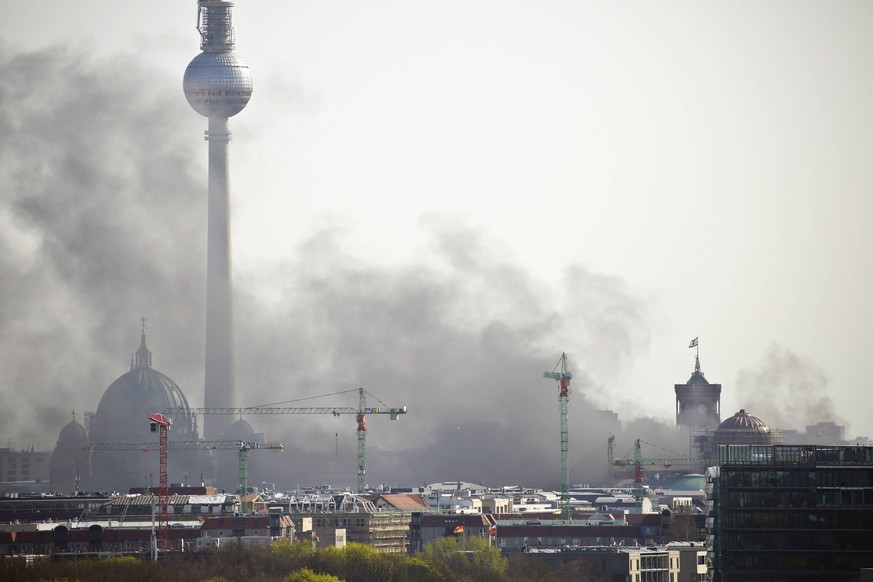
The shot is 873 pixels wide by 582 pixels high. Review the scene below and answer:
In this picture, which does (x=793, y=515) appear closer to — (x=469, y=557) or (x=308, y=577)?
(x=308, y=577)

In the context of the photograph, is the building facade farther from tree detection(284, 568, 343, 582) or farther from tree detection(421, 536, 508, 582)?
tree detection(421, 536, 508, 582)

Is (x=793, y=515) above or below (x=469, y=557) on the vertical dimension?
above

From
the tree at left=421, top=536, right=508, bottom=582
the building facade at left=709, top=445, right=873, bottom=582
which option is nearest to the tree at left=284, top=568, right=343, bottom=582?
the tree at left=421, top=536, right=508, bottom=582

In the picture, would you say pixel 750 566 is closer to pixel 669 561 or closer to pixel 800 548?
pixel 800 548

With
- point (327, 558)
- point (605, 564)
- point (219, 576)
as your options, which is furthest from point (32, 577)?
point (605, 564)

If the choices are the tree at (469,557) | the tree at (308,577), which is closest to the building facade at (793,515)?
the tree at (308,577)

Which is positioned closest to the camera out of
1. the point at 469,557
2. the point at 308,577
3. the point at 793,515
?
the point at 793,515

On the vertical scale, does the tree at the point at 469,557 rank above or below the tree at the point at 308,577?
above

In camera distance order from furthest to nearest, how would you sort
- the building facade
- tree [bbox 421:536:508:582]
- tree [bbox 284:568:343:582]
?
tree [bbox 421:536:508:582], tree [bbox 284:568:343:582], the building facade

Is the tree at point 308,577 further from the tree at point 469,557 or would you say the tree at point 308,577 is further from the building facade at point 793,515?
the building facade at point 793,515

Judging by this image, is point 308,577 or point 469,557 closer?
point 308,577

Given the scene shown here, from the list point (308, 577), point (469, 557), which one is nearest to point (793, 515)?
point (308, 577)

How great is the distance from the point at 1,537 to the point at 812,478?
95.4 metres

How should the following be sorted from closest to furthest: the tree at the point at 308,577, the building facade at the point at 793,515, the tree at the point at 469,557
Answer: the building facade at the point at 793,515
the tree at the point at 308,577
the tree at the point at 469,557
